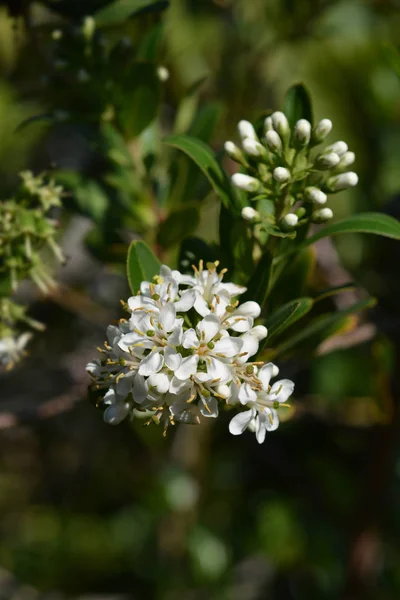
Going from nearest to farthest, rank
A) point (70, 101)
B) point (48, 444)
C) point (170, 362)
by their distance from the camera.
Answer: point (170, 362) → point (70, 101) → point (48, 444)

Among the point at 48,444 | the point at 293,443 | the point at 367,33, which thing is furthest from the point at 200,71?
the point at 48,444

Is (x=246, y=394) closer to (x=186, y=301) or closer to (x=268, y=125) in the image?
(x=186, y=301)

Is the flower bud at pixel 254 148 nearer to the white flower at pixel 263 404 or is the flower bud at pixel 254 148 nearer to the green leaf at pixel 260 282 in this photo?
the green leaf at pixel 260 282

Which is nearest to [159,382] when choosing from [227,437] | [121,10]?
[121,10]

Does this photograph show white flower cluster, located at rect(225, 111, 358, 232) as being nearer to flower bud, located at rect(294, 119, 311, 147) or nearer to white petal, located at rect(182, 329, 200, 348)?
flower bud, located at rect(294, 119, 311, 147)

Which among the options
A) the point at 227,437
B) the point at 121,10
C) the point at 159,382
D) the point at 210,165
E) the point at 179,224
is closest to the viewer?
the point at 159,382

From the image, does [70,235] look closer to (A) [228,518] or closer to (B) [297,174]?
(A) [228,518]

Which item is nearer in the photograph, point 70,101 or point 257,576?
point 70,101
